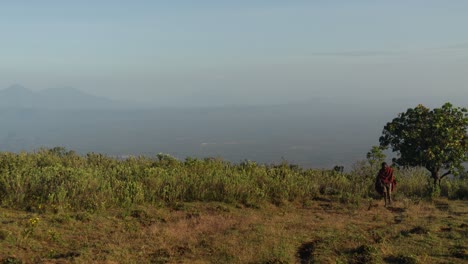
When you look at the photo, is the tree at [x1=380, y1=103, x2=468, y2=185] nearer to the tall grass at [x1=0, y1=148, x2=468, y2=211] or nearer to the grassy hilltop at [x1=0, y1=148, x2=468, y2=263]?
the tall grass at [x1=0, y1=148, x2=468, y2=211]

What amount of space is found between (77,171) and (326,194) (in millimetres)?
9595

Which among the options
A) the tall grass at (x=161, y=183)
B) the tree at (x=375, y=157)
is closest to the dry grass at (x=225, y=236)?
Answer: the tall grass at (x=161, y=183)

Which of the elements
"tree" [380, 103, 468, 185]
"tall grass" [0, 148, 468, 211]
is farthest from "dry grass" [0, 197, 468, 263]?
"tree" [380, 103, 468, 185]

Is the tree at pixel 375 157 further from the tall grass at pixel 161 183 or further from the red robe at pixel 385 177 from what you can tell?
the red robe at pixel 385 177

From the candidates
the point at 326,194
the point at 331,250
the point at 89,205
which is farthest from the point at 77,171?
the point at 326,194

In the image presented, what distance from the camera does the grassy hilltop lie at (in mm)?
7438

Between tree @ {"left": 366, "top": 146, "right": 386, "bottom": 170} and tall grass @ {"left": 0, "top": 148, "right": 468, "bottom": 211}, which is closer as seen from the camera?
tall grass @ {"left": 0, "top": 148, "right": 468, "bottom": 211}

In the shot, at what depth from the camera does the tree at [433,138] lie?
1659 centimetres

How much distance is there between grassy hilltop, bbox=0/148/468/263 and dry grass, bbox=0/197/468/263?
0.03 meters

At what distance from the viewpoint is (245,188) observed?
12797 mm

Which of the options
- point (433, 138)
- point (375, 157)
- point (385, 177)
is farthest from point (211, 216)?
point (433, 138)

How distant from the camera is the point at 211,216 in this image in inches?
412

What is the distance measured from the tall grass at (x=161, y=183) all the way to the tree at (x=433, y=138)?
918mm

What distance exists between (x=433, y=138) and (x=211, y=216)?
12178 millimetres
